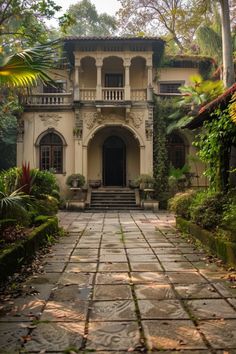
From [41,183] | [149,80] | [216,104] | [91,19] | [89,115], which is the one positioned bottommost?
[41,183]

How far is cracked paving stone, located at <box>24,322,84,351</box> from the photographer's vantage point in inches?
115

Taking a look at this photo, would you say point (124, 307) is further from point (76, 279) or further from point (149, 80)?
point (149, 80)

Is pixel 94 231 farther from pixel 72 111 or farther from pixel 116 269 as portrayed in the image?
→ pixel 72 111

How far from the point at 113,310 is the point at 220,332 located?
1.15 meters

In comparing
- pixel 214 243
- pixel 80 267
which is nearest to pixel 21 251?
pixel 80 267

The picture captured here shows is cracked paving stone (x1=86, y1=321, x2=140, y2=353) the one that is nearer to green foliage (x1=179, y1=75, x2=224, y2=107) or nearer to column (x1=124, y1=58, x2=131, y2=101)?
green foliage (x1=179, y1=75, x2=224, y2=107)

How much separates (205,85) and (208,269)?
13194mm

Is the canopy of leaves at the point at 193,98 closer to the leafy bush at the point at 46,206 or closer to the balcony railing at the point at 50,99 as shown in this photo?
the balcony railing at the point at 50,99

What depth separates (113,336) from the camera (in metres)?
3.10

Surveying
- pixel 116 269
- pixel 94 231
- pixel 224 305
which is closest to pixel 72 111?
pixel 94 231

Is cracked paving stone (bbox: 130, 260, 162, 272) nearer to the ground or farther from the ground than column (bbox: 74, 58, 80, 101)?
nearer to the ground

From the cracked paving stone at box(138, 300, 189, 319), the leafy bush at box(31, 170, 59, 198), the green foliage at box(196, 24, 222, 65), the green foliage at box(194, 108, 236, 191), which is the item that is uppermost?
the green foliage at box(196, 24, 222, 65)

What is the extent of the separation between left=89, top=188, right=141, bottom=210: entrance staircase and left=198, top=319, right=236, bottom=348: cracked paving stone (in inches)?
534

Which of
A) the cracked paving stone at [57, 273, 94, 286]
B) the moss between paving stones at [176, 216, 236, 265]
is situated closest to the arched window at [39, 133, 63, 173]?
the moss between paving stones at [176, 216, 236, 265]
